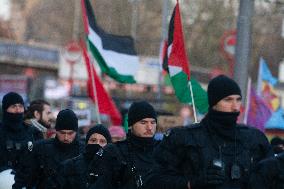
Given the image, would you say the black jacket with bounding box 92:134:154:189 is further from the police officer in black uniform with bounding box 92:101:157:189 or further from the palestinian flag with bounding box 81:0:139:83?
the palestinian flag with bounding box 81:0:139:83

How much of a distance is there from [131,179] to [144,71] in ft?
171

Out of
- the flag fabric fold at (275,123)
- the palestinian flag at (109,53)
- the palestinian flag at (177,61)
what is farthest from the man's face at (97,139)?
the flag fabric fold at (275,123)

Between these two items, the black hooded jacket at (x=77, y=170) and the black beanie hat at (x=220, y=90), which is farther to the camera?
the black hooded jacket at (x=77, y=170)

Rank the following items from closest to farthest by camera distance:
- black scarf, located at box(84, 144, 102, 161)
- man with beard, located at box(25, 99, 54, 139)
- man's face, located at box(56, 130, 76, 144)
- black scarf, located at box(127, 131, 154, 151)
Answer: black scarf, located at box(127, 131, 154, 151) < black scarf, located at box(84, 144, 102, 161) < man's face, located at box(56, 130, 76, 144) < man with beard, located at box(25, 99, 54, 139)

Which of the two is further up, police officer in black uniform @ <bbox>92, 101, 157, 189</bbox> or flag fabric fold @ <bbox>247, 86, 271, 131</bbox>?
flag fabric fold @ <bbox>247, 86, 271, 131</bbox>

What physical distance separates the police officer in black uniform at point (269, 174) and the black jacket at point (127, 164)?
221cm

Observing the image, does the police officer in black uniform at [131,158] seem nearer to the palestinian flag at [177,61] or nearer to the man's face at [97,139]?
the man's face at [97,139]

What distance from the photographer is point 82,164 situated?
11.5m

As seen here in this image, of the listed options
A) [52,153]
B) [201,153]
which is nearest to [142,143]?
[201,153]

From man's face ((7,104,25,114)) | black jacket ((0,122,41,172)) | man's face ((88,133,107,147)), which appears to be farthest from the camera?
man's face ((7,104,25,114))

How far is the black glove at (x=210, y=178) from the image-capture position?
25.8 feet

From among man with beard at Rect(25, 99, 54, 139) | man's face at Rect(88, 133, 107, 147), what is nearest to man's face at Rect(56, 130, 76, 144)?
man's face at Rect(88, 133, 107, 147)

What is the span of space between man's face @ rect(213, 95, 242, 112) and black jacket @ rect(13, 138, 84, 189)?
13.8 ft

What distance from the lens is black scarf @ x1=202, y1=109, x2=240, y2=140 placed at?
7941 mm
